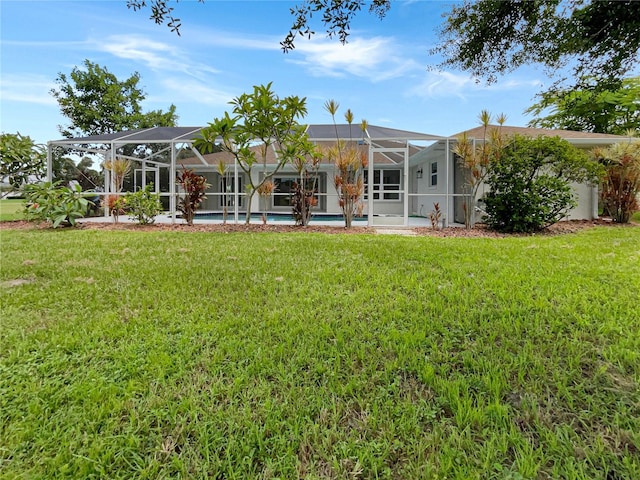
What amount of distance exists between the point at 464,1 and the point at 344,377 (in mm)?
4529

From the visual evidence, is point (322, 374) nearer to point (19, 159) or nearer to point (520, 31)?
point (520, 31)

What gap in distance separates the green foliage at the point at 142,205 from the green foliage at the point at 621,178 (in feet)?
47.9

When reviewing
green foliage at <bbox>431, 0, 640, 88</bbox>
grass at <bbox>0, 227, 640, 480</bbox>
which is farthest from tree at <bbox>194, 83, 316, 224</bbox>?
grass at <bbox>0, 227, 640, 480</bbox>

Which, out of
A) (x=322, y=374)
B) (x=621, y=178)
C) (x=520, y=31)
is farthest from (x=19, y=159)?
(x=621, y=178)

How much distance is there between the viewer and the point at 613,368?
105 inches

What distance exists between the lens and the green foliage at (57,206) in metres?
11.0

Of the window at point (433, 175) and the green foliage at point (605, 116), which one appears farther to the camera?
the green foliage at point (605, 116)

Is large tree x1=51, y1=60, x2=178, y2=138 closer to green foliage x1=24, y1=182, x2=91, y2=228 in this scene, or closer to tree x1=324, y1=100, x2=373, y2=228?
green foliage x1=24, y1=182, x2=91, y2=228

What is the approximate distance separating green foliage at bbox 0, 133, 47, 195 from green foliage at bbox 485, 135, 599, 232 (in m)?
16.6

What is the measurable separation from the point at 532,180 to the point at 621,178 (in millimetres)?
4000

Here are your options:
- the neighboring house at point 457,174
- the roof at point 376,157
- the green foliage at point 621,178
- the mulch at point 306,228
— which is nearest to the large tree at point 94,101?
the roof at point 376,157

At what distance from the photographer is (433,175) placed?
16.6 meters

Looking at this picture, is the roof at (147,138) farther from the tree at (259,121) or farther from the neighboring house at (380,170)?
the tree at (259,121)

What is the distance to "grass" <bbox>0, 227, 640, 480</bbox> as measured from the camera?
195 cm
